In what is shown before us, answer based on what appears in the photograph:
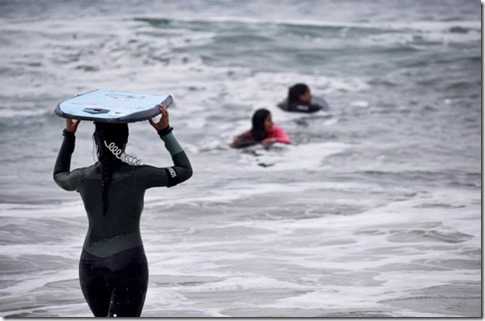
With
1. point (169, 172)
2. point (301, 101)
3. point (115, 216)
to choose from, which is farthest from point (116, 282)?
point (301, 101)

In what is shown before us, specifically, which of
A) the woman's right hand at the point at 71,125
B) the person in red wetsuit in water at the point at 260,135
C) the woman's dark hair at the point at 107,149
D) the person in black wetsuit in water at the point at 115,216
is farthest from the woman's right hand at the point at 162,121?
the person in red wetsuit in water at the point at 260,135

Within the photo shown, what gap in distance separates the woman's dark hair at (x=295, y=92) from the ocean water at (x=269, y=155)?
24 centimetres

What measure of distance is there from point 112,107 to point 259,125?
6457 millimetres

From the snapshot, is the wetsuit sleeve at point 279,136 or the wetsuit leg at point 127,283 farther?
the wetsuit sleeve at point 279,136

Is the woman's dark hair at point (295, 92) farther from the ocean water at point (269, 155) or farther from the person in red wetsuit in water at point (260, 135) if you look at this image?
the person in red wetsuit in water at point (260, 135)

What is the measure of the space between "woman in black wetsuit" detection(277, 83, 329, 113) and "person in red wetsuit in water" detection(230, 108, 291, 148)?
133 centimetres

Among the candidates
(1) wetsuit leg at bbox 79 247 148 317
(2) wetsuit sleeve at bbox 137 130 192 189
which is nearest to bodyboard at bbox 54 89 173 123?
(2) wetsuit sleeve at bbox 137 130 192 189

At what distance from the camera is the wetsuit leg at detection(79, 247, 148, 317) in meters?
4.00

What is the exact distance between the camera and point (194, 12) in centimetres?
1302

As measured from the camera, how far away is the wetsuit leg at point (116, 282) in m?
4.00

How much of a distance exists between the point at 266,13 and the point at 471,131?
11.3 ft

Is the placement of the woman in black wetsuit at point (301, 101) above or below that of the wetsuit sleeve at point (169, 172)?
below

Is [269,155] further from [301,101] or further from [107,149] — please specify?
[107,149]

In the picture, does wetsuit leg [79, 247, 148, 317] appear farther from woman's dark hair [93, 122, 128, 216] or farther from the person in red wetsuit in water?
the person in red wetsuit in water
